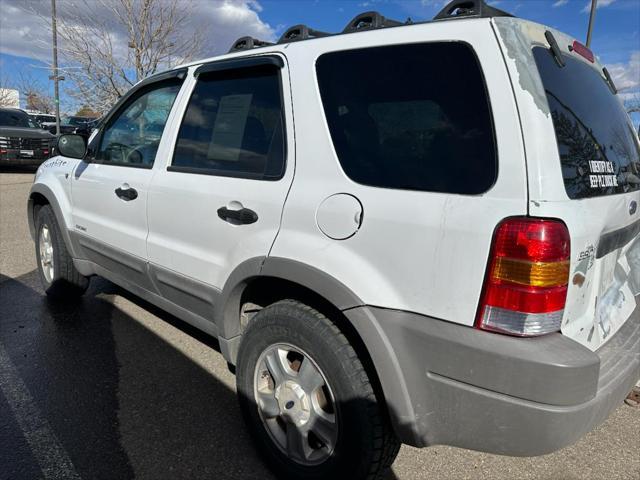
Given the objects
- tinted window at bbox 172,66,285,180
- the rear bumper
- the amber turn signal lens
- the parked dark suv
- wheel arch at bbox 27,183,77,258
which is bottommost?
the parked dark suv

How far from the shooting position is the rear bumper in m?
1.53

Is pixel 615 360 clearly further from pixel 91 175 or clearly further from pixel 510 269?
pixel 91 175

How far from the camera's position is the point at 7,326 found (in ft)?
12.4

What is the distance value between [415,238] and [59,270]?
3496mm

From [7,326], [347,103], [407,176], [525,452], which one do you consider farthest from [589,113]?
[7,326]

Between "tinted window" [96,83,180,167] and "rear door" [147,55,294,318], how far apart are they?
295mm

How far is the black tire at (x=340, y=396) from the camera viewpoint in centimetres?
187

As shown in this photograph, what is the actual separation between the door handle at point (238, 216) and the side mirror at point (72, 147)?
193 cm

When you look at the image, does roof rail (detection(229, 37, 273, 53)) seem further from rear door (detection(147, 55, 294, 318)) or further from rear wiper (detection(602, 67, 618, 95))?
rear wiper (detection(602, 67, 618, 95))

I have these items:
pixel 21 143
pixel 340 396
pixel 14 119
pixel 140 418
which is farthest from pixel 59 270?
pixel 14 119

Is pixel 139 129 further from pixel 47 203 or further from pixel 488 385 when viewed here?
pixel 488 385

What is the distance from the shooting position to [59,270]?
13.4 ft

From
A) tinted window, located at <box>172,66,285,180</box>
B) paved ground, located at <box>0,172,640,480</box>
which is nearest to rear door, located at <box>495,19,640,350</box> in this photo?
paved ground, located at <box>0,172,640,480</box>

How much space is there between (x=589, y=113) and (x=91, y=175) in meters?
3.12
